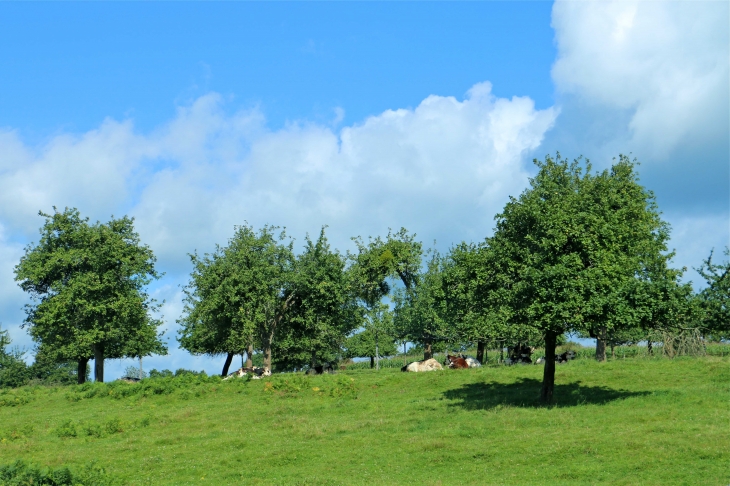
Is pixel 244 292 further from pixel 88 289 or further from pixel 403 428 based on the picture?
pixel 403 428

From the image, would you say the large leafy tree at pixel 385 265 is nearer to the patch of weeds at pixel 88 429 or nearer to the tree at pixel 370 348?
the tree at pixel 370 348

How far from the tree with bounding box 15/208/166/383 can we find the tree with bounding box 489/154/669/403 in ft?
134

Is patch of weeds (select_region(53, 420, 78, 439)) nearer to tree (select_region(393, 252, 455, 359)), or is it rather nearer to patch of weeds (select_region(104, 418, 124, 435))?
patch of weeds (select_region(104, 418, 124, 435))

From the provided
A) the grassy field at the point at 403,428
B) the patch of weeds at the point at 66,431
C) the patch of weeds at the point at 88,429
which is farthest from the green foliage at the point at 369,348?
the patch of weeds at the point at 66,431

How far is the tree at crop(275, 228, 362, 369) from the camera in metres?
58.2

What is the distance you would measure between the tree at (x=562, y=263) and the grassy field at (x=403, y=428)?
14.4 ft

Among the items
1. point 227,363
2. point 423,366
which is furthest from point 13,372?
point 423,366

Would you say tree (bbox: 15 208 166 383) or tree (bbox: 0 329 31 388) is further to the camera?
tree (bbox: 0 329 31 388)

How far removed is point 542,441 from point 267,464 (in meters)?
10.8

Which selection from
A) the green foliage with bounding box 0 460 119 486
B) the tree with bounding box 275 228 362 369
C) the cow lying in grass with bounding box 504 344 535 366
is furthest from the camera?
the tree with bounding box 275 228 362 369

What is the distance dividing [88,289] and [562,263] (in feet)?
151

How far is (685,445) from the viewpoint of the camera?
2336 cm

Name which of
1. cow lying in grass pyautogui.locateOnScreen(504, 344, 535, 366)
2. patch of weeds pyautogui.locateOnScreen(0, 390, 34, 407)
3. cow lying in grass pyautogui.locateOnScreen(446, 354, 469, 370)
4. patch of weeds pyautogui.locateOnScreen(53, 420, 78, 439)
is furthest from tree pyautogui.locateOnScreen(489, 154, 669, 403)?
patch of weeds pyautogui.locateOnScreen(0, 390, 34, 407)

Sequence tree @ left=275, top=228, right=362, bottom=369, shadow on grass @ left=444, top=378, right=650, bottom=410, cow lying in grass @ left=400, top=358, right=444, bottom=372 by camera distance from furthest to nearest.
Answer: tree @ left=275, top=228, right=362, bottom=369, cow lying in grass @ left=400, top=358, right=444, bottom=372, shadow on grass @ left=444, top=378, right=650, bottom=410
